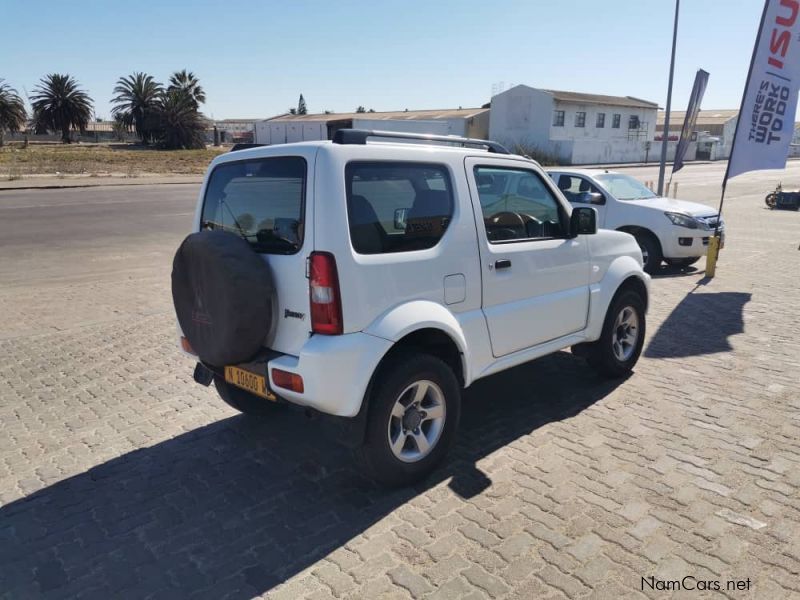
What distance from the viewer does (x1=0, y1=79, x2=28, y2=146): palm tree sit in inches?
2462

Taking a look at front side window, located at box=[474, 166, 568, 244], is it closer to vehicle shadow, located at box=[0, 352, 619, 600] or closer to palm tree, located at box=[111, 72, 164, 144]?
vehicle shadow, located at box=[0, 352, 619, 600]

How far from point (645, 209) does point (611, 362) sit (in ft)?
18.5

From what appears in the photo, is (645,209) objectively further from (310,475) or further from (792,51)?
(310,475)

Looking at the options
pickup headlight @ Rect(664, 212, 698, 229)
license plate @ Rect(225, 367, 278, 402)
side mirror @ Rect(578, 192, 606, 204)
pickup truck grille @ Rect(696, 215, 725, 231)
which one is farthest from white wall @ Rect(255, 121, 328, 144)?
license plate @ Rect(225, 367, 278, 402)

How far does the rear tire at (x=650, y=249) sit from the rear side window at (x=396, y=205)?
24.3 feet

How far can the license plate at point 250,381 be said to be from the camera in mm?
3344

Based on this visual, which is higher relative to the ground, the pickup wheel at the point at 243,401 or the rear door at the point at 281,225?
the rear door at the point at 281,225

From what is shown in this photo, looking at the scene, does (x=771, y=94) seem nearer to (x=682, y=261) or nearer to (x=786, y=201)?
(x=682, y=261)

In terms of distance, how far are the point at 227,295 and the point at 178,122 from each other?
70.9m

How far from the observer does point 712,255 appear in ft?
31.7

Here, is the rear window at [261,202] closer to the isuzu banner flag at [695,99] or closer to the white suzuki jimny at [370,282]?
the white suzuki jimny at [370,282]

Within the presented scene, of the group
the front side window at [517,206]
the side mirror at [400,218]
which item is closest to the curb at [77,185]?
the front side window at [517,206]

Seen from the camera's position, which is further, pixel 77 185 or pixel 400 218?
pixel 77 185

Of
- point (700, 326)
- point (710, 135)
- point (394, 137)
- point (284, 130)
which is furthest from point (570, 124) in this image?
point (394, 137)
